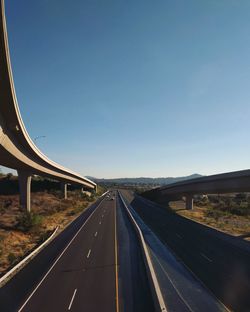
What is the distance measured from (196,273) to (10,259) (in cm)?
1479

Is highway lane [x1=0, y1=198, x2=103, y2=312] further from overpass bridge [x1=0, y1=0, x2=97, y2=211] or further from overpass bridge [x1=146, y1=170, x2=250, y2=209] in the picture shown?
overpass bridge [x1=146, y1=170, x2=250, y2=209]

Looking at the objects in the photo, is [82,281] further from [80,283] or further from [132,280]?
[132,280]

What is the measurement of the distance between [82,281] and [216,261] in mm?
10996

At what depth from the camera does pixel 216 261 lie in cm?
2625

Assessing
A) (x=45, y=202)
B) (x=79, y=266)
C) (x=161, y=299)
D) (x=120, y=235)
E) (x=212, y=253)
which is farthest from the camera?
(x=45, y=202)

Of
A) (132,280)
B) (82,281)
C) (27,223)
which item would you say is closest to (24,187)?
(27,223)

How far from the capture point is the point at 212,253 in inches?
1149

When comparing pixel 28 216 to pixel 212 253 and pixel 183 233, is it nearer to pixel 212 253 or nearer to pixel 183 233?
pixel 183 233

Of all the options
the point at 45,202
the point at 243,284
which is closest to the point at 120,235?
the point at 243,284

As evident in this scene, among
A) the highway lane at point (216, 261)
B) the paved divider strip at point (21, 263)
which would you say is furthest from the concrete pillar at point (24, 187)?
the highway lane at point (216, 261)

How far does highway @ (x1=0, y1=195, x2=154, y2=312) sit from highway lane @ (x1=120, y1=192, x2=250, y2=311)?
388cm

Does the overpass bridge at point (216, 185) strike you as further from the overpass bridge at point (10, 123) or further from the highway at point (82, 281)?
the overpass bridge at point (10, 123)

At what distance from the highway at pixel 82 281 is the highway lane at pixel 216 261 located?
153 inches

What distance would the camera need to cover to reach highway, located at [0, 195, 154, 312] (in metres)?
17.2
